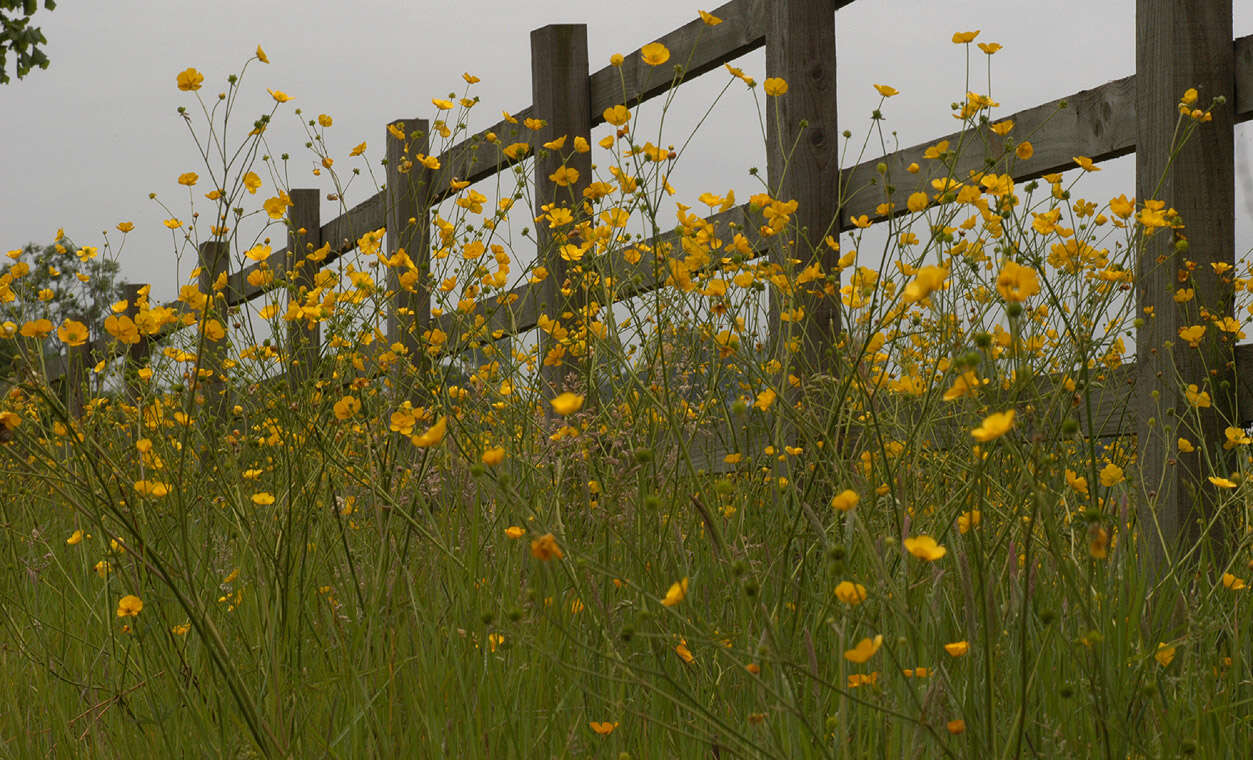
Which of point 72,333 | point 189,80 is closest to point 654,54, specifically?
point 189,80

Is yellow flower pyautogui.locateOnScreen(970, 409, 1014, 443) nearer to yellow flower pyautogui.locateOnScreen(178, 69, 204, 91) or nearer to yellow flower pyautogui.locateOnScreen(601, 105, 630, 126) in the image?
yellow flower pyautogui.locateOnScreen(601, 105, 630, 126)

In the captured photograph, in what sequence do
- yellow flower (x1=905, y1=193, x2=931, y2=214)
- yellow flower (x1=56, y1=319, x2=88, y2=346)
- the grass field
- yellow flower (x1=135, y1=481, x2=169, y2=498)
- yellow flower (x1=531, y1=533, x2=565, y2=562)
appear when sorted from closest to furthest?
yellow flower (x1=531, y1=533, x2=565, y2=562) → the grass field → yellow flower (x1=135, y1=481, x2=169, y2=498) → yellow flower (x1=56, y1=319, x2=88, y2=346) → yellow flower (x1=905, y1=193, x2=931, y2=214)

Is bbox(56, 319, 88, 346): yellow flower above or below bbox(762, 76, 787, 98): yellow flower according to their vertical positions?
below

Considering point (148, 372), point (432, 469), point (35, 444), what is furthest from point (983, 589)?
point (148, 372)

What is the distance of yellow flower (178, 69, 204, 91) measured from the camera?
216cm

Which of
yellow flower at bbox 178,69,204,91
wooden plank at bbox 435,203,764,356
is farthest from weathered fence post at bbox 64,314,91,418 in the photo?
wooden plank at bbox 435,203,764,356

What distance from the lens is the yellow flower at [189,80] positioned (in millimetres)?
2164

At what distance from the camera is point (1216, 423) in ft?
9.46

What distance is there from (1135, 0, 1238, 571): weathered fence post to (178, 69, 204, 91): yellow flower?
7.02 feet

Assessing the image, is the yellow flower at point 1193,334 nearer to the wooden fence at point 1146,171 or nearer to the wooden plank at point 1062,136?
the wooden fence at point 1146,171

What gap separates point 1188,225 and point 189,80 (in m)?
2.27

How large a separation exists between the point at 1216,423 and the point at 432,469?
6.36 ft

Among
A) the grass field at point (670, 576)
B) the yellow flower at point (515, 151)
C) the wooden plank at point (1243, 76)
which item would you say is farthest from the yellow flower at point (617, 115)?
the wooden plank at point (1243, 76)

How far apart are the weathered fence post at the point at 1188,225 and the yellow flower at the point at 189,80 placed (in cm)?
214
